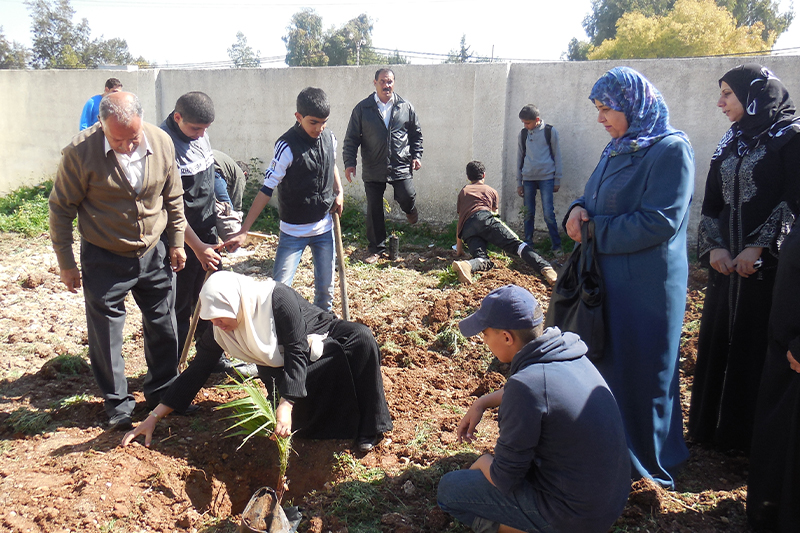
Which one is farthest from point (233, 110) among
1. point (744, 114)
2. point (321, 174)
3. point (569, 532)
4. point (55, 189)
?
point (569, 532)

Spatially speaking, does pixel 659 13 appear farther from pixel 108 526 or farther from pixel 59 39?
pixel 108 526

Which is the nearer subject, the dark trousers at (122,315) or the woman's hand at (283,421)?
the woman's hand at (283,421)

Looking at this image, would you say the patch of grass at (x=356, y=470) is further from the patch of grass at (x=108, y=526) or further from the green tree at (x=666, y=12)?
the green tree at (x=666, y=12)

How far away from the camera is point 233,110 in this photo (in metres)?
10.4

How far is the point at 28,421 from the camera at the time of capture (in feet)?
11.8

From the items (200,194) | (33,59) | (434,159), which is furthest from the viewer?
(33,59)

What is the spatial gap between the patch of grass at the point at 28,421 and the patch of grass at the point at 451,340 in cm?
275

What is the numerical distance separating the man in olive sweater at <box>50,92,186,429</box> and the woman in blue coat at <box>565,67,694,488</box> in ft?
7.70

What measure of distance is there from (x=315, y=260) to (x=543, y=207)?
3.98 metres

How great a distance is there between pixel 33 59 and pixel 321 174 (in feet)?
145

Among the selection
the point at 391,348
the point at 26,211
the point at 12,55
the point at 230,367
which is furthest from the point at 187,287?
the point at 12,55

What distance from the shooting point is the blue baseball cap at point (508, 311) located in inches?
87.9

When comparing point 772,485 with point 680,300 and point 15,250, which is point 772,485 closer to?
point 680,300

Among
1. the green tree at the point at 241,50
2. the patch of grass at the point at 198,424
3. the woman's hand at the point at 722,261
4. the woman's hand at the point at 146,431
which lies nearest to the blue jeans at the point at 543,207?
the woman's hand at the point at 722,261
